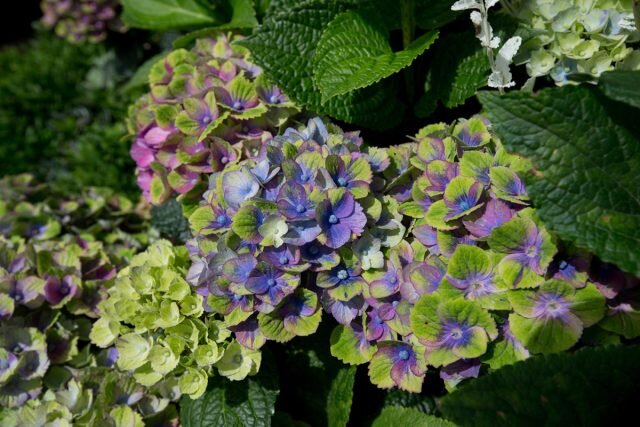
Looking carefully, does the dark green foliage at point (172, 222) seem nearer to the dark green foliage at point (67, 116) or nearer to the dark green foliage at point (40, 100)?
the dark green foliage at point (67, 116)

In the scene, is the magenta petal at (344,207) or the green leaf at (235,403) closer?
the magenta petal at (344,207)

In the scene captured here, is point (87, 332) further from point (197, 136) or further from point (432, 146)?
point (432, 146)

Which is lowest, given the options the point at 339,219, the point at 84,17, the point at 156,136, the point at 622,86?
the point at 84,17

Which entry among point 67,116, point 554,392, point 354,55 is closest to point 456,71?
point 354,55

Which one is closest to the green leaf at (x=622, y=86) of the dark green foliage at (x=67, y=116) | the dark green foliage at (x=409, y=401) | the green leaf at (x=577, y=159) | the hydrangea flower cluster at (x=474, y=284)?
the green leaf at (x=577, y=159)

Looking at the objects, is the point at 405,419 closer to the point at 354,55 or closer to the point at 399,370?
the point at 399,370

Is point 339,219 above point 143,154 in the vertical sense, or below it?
above
